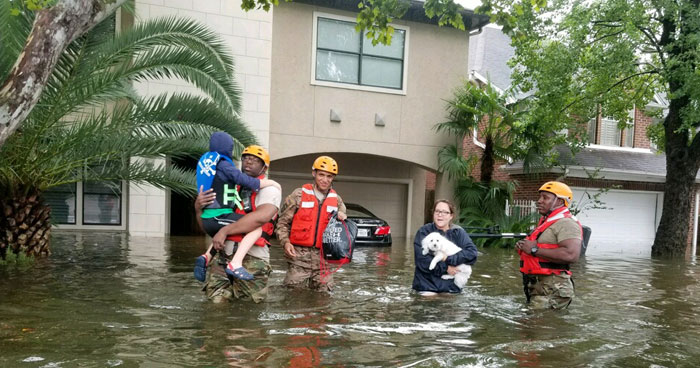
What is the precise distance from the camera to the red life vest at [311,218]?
7668mm

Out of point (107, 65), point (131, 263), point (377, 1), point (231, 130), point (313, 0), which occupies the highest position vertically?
point (313, 0)

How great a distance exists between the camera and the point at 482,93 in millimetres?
18984

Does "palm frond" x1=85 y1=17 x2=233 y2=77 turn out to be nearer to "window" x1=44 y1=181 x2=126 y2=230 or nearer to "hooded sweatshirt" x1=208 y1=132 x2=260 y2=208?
"hooded sweatshirt" x1=208 y1=132 x2=260 y2=208

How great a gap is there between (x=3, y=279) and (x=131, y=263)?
263 cm

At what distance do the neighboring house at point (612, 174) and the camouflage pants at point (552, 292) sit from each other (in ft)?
49.1

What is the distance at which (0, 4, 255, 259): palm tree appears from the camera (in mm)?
9711

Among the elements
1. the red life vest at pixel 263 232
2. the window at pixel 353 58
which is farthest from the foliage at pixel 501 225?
the red life vest at pixel 263 232

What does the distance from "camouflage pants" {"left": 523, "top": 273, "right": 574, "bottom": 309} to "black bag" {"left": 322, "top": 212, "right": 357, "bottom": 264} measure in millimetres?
2027

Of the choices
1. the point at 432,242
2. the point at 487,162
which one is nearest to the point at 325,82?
the point at 487,162

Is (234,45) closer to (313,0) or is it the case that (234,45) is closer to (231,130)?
(313,0)

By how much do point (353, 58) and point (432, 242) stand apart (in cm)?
1240

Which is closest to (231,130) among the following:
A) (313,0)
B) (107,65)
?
(107,65)

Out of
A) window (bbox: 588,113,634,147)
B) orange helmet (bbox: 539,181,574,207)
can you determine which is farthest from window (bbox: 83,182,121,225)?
window (bbox: 588,113,634,147)

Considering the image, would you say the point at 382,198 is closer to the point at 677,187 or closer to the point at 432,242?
the point at 677,187
